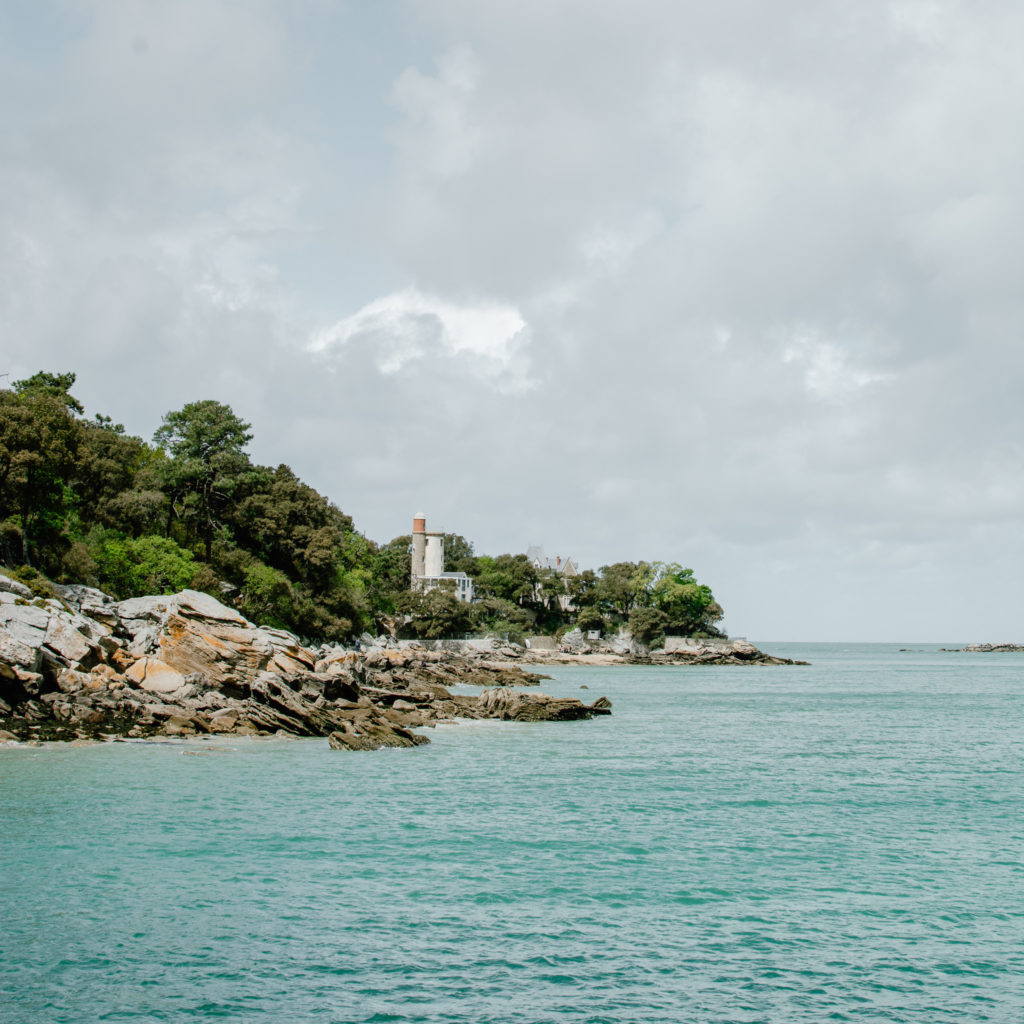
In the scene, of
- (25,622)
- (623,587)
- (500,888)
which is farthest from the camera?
(623,587)

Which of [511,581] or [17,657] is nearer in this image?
[17,657]

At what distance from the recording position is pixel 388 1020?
10.5 meters

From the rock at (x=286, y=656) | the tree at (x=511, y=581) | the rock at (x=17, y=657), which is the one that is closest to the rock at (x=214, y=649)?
the rock at (x=286, y=656)

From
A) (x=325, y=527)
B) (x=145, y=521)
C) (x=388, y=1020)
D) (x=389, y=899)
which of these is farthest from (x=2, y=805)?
(x=325, y=527)

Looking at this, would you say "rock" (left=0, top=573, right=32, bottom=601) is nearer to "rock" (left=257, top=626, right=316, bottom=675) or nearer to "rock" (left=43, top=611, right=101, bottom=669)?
"rock" (left=43, top=611, right=101, bottom=669)

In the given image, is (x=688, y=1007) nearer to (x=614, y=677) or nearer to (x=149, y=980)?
(x=149, y=980)

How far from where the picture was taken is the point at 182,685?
37.2 m

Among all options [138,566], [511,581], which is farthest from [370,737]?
[511,581]

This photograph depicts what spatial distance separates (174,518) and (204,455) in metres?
5.87

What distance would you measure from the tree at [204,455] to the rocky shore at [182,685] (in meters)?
Result: 21.0

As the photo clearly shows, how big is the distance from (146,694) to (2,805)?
A: 14798 mm

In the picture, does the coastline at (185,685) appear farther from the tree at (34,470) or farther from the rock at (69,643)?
the tree at (34,470)

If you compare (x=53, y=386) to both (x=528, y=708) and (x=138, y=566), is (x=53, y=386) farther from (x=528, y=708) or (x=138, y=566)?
(x=528, y=708)

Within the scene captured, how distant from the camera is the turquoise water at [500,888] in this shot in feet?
37.0
